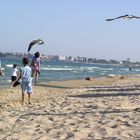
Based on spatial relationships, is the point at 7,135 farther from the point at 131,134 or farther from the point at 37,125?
the point at 131,134

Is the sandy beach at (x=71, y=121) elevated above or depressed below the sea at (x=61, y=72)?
above

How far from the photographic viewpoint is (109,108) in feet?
39.8

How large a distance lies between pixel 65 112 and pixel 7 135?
2879mm

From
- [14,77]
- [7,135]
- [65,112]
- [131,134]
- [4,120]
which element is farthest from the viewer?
[14,77]

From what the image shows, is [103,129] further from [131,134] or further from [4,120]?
[4,120]

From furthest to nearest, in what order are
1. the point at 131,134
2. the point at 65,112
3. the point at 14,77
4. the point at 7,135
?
1. the point at 14,77
2. the point at 65,112
3. the point at 7,135
4. the point at 131,134

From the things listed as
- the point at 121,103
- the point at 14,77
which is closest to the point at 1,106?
the point at 121,103

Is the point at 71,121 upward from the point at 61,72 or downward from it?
upward

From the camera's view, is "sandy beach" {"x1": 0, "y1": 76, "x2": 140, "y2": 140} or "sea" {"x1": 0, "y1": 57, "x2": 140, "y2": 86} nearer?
"sandy beach" {"x1": 0, "y1": 76, "x2": 140, "y2": 140}

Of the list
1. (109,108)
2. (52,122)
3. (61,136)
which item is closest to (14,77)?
(109,108)

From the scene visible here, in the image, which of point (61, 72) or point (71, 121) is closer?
point (71, 121)

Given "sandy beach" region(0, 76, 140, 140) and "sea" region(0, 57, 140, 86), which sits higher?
"sandy beach" region(0, 76, 140, 140)

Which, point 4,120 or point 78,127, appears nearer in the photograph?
point 78,127

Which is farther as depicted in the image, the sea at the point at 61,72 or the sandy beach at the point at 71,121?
the sea at the point at 61,72
